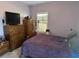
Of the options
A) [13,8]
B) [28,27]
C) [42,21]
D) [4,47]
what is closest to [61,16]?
[42,21]

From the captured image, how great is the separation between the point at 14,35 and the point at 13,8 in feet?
4.00

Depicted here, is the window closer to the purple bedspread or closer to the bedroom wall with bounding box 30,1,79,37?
the bedroom wall with bounding box 30,1,79,37

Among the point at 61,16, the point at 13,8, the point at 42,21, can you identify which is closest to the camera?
the point at 13,8

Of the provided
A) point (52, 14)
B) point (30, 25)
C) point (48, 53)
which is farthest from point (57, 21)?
point (48, 53)

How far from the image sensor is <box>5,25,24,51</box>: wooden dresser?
346 centimetres

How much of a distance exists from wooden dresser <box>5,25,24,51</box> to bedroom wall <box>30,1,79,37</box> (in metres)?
1.54

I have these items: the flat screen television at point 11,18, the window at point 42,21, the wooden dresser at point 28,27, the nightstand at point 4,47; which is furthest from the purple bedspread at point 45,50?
the window at point 42,21

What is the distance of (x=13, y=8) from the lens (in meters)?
3.97

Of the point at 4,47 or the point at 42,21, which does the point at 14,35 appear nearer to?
the point at 4,47

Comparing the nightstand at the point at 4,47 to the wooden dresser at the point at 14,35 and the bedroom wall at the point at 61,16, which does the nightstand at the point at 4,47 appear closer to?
the wooden dresser at the point at 14,35

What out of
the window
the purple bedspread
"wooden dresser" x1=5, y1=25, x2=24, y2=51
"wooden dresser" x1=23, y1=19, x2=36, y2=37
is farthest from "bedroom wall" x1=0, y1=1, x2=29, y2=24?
the purple bedspread

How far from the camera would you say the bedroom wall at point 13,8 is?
137 inches

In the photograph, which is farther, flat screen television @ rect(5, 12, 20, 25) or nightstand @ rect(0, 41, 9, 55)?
flat screen television @ rect(5, 12, 20, 25)

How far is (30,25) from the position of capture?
458 centimetres
